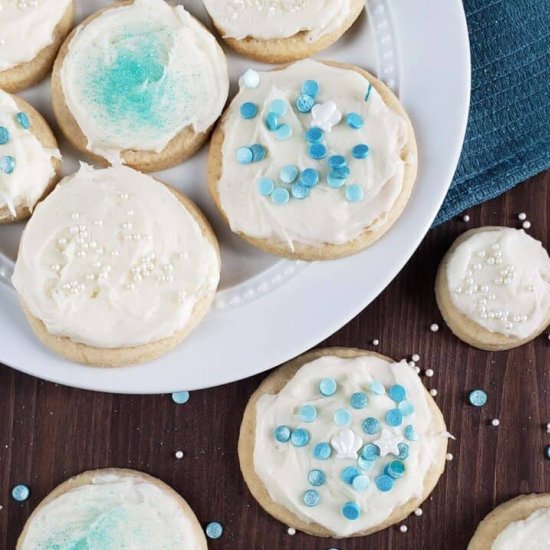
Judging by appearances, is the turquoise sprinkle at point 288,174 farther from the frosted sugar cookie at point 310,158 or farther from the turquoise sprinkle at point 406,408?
the turquoise sprinkle at point 406,408

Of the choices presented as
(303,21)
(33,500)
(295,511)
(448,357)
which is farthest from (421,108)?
(33,500)

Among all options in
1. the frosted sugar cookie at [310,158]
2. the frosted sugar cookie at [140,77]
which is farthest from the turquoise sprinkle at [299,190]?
the frosted sugar cookie at [140,77]

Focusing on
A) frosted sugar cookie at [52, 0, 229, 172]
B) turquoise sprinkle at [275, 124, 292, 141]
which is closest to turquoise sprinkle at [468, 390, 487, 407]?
turquoise sprinkle at [275, 124, 292, 141]

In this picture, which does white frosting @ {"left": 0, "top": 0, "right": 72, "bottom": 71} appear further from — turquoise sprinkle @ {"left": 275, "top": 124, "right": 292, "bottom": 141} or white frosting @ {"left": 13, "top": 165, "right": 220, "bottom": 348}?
turquoise sprinkle @ {"left": 275, "top": 124, "right": 292, "bottom": 141}

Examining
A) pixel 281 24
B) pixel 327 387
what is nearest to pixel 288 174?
pixel 281 24

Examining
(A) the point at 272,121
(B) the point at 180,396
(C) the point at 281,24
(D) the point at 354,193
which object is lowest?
(B) the point at 180,396

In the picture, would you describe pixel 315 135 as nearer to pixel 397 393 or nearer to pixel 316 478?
pixel 397 393
